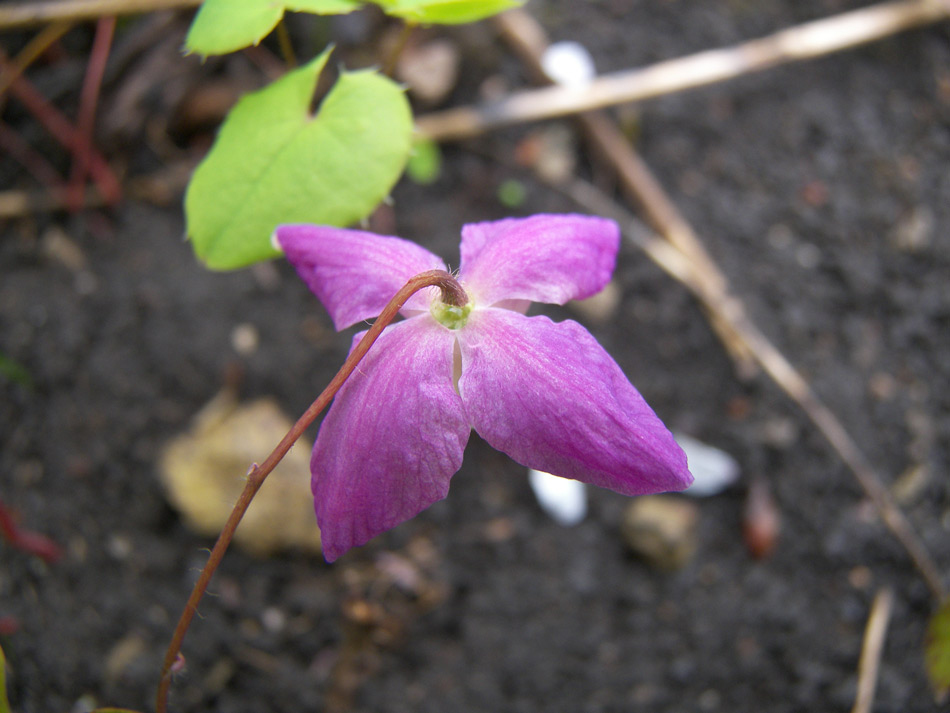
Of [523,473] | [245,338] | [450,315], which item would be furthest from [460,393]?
[245,338]

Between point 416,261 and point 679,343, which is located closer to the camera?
point 416,261

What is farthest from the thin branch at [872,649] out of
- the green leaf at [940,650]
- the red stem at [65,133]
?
the red stem at [65,133]

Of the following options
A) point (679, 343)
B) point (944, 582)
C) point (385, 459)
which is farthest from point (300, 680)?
point (944, 582)

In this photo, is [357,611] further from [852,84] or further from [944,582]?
[852,84]

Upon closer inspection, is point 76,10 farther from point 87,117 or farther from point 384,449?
point 384,449

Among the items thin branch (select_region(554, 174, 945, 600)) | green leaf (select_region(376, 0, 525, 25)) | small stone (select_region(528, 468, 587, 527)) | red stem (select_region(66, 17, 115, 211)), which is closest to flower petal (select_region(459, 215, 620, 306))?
green leaf (select_region(376, 0, 525, 25))

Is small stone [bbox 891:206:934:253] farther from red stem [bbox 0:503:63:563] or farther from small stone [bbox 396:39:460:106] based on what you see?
red stem [bbox 0:503:63:563]

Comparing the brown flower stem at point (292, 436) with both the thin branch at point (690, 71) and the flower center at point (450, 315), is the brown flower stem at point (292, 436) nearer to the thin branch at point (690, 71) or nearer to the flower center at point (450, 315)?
the flower center at point (450, 315)
